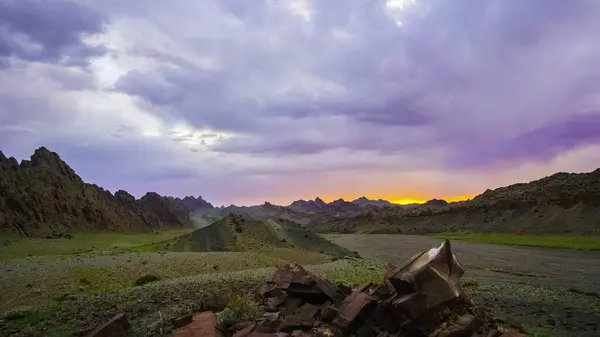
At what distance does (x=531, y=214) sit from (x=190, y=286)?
94.8 m

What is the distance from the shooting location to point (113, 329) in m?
18.2

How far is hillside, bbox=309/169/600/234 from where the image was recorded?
91.0 m

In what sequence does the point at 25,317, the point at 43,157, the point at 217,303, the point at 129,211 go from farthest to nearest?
1. the point at 129,211
2. the point at 43,157
3. the point at 25,317
4. the point at 217,303

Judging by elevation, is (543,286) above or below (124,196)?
below

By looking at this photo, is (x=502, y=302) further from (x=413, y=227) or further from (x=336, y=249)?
(x=413, y=227)

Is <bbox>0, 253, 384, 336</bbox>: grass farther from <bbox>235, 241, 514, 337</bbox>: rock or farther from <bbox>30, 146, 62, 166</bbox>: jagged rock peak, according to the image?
<bbox>30, 146, 62, 166</bbox>: jagged rock peak

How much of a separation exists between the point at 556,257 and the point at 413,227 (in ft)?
297

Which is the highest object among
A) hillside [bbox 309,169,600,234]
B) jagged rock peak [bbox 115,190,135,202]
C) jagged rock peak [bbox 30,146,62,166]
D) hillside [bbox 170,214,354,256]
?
jagged rock peak [bbox 30,146,62,166]

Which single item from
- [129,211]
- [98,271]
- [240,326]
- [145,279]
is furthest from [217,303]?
[129,211]

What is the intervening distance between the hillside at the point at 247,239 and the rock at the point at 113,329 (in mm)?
47587

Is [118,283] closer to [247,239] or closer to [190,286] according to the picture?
[190,286]

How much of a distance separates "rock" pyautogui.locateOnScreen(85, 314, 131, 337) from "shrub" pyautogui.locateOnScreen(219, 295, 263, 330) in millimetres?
3862

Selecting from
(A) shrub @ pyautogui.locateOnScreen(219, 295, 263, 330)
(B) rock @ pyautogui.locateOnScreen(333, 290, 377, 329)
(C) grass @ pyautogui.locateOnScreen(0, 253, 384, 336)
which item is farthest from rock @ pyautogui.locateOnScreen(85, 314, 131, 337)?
(B) rock @ pyautogui.locateOnScreen(333, 290, 377, 329)

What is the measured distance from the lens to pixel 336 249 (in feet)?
251
